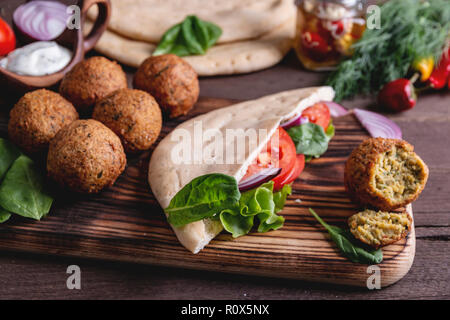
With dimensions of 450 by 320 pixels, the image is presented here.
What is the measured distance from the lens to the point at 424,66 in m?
4.54

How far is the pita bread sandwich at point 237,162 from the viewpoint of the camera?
283 centimetres

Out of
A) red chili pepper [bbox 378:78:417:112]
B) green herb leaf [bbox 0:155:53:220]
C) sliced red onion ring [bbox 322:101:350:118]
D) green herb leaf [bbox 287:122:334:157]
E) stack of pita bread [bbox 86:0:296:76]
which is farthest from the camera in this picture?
stack of pita bread [bbox 86:0:296:76]

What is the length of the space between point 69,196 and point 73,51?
1.57 m

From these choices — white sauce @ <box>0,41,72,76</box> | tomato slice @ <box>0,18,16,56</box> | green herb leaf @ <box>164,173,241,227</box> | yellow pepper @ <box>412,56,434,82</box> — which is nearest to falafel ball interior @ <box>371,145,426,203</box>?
green herb leaf @ <box>164,173,241,227</box>

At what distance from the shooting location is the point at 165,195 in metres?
3.08

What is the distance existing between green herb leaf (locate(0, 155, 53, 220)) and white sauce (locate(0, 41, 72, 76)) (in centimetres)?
101

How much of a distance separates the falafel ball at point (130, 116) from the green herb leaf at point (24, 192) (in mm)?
624

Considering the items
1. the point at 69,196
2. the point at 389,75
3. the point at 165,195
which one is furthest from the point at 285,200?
the point at 389,75

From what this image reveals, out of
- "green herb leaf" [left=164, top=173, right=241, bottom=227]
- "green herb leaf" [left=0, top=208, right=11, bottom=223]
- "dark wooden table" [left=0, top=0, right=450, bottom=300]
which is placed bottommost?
"dark wooden table" [left=0, top=0, right=450, bottom=300]

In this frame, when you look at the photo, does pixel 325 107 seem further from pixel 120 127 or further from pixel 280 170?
pixel 120 127

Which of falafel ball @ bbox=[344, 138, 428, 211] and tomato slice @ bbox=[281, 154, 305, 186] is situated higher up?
falafel ball @ bbox=[344, 138, 428, 211]

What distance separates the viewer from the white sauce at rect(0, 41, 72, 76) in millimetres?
3905

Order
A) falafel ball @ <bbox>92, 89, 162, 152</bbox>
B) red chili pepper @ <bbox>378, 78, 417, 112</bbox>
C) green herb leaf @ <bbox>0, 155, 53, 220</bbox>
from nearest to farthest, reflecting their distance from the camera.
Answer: green herb leaf @ <bbox>0, 155, 53, 220</bbox> → falafel ball @ <bbox>92, 89, 162, 152</bbox> → red chili pepper @ <bbox>378, 78, 417, 112</bbox>

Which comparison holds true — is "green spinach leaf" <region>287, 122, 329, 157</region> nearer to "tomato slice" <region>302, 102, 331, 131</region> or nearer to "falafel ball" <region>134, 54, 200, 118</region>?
"tomato slice" <region>302, 102, 331, 131</region>
